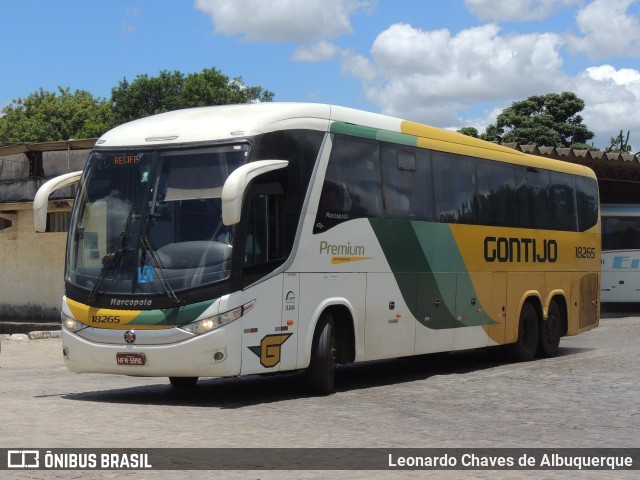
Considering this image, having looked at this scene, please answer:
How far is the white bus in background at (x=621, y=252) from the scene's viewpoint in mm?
37000

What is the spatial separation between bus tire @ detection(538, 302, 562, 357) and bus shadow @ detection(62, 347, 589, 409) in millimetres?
864

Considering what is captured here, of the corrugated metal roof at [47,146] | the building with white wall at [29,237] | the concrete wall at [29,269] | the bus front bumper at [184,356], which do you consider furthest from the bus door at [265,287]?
the concrete wall at [29,269]

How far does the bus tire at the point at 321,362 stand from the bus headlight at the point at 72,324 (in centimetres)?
285

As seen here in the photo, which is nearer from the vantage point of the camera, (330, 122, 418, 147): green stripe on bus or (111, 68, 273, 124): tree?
(330, 122, 418, 147): green stripe on bus

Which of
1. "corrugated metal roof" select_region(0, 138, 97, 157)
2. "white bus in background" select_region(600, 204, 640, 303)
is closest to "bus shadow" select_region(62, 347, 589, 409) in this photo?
"corrugated metal roof" select_region(0, 138, 97, 157)

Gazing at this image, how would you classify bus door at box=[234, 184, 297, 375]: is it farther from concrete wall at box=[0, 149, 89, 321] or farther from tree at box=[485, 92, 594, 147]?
tree at box=[485, 92, 594, 147]

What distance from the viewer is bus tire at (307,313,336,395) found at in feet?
44.2

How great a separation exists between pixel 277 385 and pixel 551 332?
725cm

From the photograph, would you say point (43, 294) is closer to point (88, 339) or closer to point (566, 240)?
point (566, 240)

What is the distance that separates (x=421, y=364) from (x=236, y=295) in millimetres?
7852

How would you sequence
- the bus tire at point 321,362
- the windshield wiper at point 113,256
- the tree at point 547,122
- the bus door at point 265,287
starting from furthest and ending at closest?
1. the tree at point 547,122
2. the bus tire at point 321,362
3. the windshield wiper at point 113,256
4. the bus door at point 265,287

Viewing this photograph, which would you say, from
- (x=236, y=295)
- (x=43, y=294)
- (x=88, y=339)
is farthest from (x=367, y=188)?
(x=43, y=294)

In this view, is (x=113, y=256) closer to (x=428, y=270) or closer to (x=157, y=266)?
(x=157, y=266)

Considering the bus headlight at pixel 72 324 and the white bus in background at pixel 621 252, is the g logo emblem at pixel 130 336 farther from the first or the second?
the white bus in background at pixel 621 252
